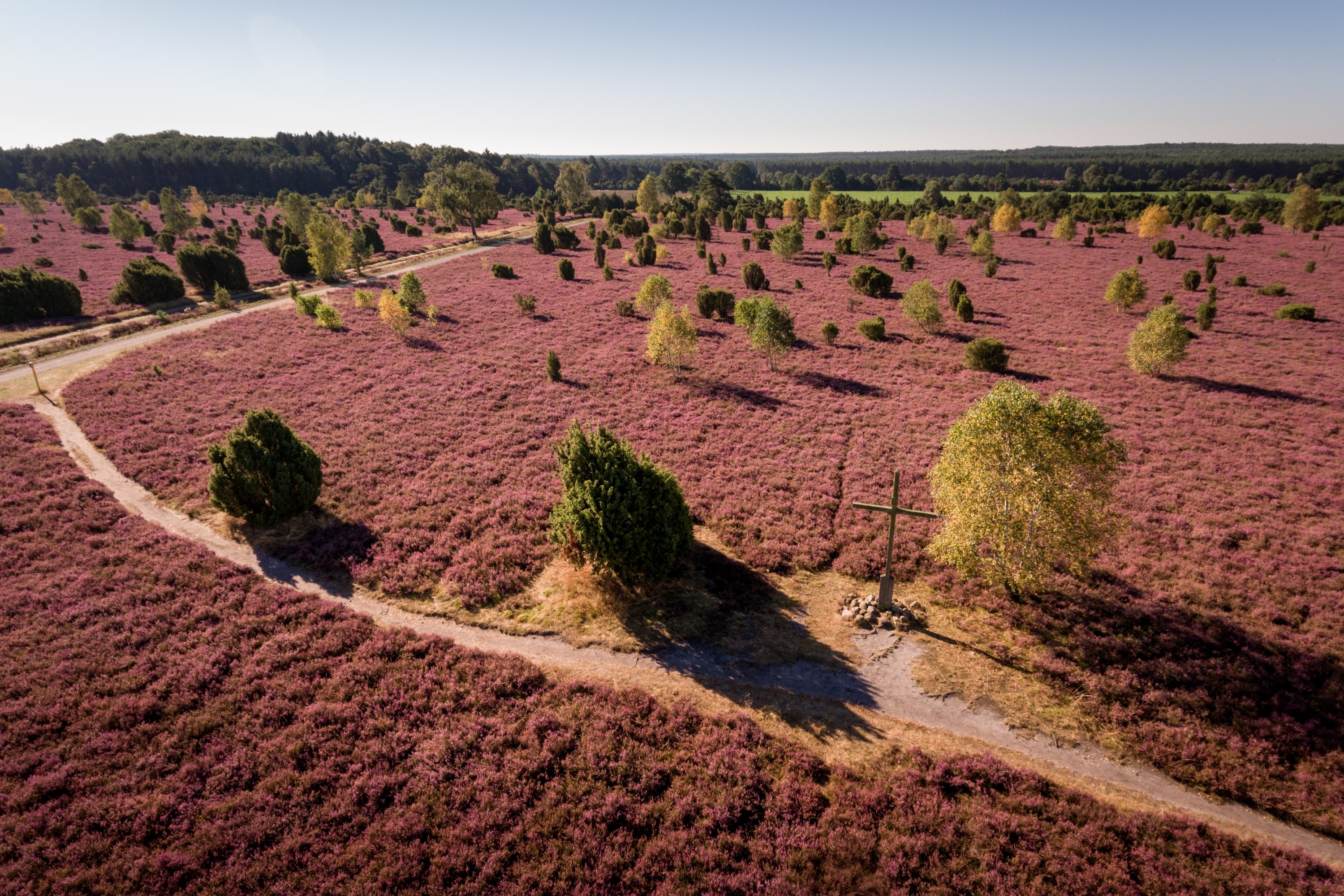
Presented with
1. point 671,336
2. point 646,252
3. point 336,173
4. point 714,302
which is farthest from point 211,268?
point 336,173

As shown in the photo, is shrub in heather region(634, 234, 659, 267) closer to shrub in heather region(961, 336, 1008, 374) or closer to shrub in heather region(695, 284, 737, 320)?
shrub in heather region(695, 284, 737, 320)

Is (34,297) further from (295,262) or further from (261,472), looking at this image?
(261,472)

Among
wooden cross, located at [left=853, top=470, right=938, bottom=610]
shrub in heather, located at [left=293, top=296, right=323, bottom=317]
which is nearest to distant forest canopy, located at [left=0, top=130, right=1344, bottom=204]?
shrub in heather, located at [left=293, top=296, right=323, bottom=317]

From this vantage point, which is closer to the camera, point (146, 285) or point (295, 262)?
point (146, 285)

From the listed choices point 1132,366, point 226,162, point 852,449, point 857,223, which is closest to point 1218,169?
point 857,223

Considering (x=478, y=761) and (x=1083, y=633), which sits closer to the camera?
(x=478, y=761)

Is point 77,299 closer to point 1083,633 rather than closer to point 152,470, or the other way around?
point 152,470
